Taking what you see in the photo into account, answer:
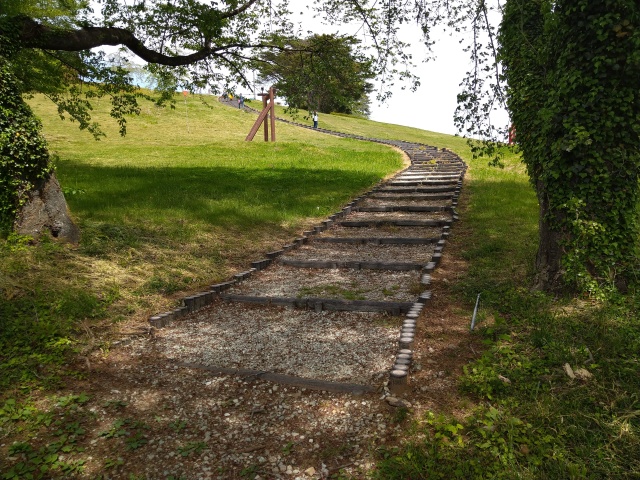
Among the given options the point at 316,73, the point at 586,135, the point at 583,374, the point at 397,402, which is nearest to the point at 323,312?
the point at 397,402

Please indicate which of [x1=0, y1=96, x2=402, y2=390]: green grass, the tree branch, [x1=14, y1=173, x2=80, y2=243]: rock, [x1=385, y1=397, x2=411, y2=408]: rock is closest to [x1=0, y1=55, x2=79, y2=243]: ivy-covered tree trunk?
[x1=14, y1=173, x2=80, y2=243]: rock

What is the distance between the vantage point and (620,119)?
437 cm

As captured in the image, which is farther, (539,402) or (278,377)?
(278,377)

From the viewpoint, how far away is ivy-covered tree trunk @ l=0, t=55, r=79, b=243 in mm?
6273

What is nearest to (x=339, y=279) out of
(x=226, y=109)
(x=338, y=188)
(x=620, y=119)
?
(x=620, y=119)

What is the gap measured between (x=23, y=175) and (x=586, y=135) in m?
7.61

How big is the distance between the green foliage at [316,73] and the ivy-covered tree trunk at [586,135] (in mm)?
6180

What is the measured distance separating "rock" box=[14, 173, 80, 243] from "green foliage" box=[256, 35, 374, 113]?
594 cm

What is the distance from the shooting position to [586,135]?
4371 millimetres

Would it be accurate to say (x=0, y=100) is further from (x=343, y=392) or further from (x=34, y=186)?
(x=343, y=392)

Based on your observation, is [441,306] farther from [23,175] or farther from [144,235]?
[23,175]

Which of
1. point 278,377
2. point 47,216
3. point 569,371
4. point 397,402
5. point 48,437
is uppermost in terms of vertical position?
point 569,371

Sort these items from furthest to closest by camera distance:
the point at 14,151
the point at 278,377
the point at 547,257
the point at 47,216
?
the point at 47,216, the point at 14,151, the point at 547,257, the point at 278,377

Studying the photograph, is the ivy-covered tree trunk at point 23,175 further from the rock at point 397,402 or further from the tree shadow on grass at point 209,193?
the rock at point 397,402
